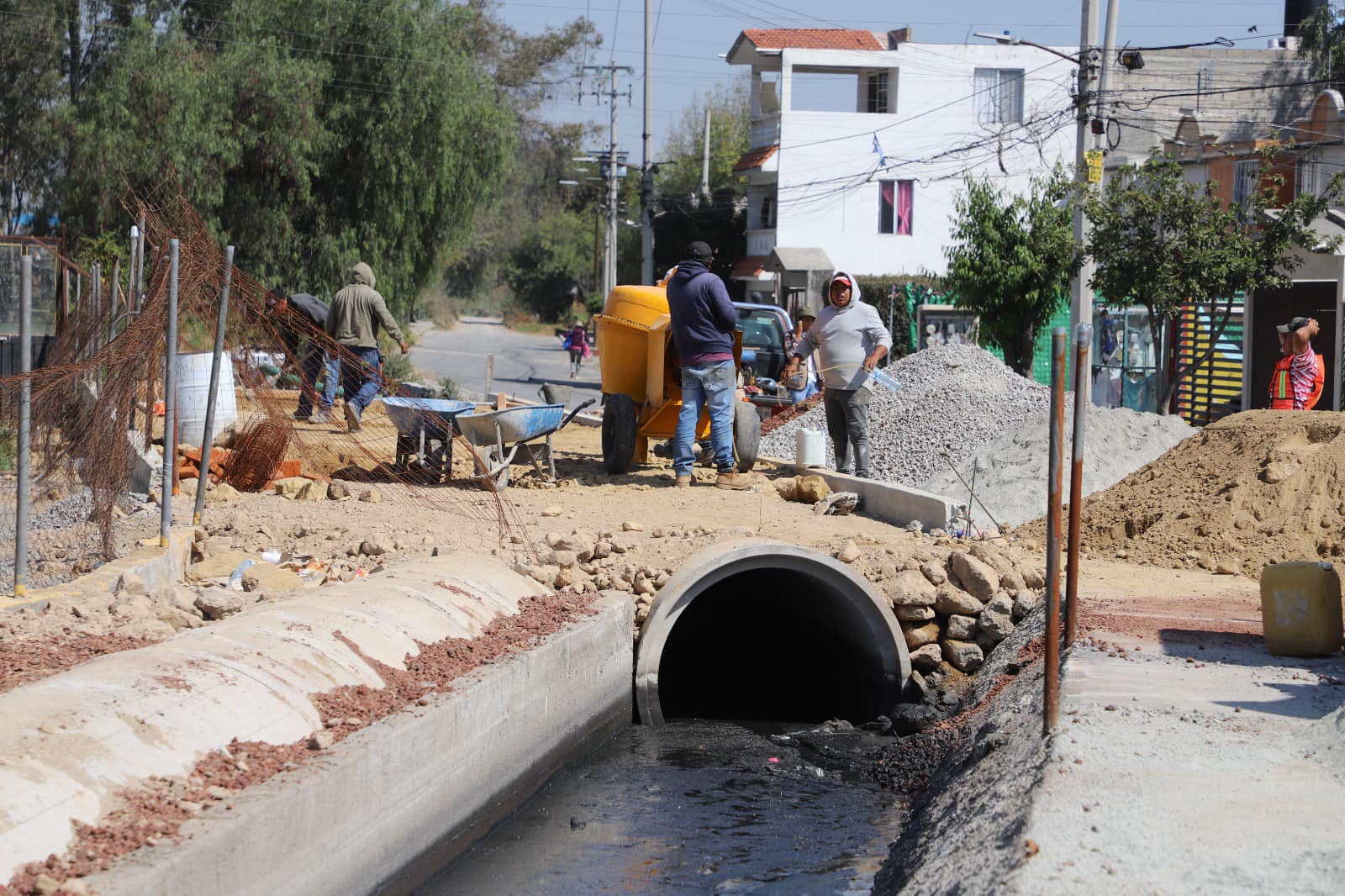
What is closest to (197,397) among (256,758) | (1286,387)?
(256,758)

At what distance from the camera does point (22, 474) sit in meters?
7.12

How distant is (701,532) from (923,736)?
2464mm

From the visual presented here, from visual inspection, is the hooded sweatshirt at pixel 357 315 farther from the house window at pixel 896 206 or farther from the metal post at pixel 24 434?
the house window at pixel 896 206

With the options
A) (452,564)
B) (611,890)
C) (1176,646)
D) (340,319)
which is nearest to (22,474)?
(452,564)

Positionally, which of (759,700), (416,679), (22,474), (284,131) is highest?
(284,131)

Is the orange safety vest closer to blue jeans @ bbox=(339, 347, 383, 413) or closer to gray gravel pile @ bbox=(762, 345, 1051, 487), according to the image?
gray gravel pile @ bbox=(762, 345, 1051, 487)

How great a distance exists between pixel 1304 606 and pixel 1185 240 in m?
10.9

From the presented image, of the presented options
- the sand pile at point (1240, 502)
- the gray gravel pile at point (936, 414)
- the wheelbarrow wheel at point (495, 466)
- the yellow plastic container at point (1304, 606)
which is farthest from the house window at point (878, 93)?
the yellow plastic container at point (1304, 606)

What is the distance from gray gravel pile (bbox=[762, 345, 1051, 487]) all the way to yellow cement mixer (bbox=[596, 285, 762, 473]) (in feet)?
5.68

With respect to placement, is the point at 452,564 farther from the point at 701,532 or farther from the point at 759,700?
the point at 759,700

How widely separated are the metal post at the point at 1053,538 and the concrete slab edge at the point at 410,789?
2.48m

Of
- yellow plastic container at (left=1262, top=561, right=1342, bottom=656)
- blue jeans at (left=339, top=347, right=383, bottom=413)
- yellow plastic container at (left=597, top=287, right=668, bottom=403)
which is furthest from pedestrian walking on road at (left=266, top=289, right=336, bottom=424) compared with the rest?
yellow plastic container at (left=1262, top=561, right=1342, bottom=656)

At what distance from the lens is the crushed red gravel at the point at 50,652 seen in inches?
219

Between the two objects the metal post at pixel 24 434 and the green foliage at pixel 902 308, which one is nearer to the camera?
the metal post at pixel 24 434
